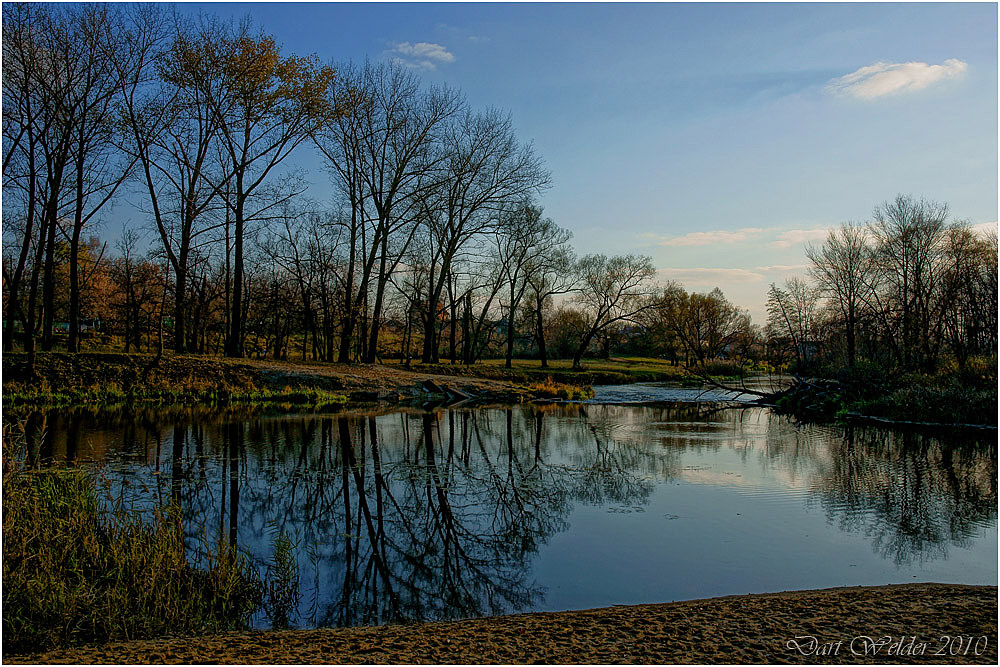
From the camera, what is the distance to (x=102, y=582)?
5.49 metres

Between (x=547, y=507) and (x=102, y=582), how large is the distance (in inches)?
210

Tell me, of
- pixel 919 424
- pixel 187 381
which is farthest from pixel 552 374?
pixel 919 424

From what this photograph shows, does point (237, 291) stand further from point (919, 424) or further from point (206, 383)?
point (919, 424)

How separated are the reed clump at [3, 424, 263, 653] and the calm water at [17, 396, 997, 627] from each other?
51cm

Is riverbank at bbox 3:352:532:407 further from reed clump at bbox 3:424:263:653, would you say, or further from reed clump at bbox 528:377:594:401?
reed clump at bbox 3:424:263:653

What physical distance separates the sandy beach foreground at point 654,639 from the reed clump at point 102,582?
13.4 inches

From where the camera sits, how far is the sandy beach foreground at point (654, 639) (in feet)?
13.5

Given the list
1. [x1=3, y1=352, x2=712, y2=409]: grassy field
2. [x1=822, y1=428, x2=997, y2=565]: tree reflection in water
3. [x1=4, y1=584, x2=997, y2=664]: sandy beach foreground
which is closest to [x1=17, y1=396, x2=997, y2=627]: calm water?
[x1=822, y1=428, x2=997, y2=565]: tree reflection in water

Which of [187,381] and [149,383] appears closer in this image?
[149,383]

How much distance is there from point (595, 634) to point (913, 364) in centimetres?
2336

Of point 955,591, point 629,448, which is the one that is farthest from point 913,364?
point 955,591

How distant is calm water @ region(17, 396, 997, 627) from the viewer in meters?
6.14

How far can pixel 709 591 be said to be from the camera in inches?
232

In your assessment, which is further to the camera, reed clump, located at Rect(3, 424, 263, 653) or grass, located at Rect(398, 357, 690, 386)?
grass, located at Rect(398, 357, 690, 386)
